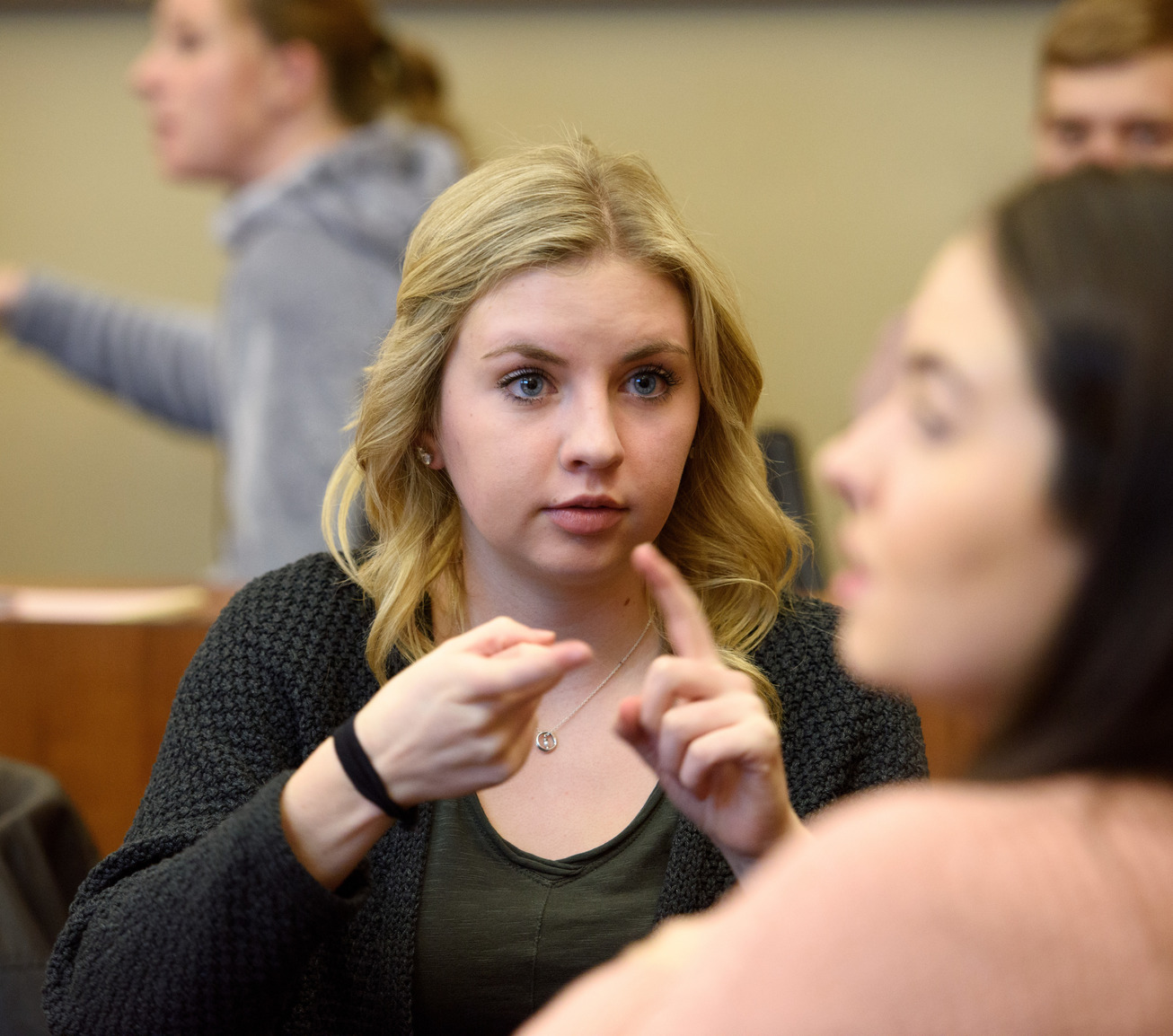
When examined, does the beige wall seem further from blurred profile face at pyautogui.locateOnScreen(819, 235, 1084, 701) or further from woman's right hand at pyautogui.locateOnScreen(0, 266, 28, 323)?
blurred profile face at pyautogui.locateOnScreen(819, 235, 1084, 701)

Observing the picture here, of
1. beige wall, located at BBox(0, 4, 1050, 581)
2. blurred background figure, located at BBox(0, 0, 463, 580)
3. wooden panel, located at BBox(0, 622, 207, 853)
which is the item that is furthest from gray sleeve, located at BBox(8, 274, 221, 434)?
wooden panel, located at BBox(0, 622, 207, 853)

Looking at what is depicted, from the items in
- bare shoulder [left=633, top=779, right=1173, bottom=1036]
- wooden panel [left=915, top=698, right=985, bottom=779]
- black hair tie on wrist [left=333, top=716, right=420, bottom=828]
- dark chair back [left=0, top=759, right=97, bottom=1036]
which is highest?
bare shoulder [left=633, top=779, right=1173, bottom=1036]

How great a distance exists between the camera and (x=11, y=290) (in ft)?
8.78

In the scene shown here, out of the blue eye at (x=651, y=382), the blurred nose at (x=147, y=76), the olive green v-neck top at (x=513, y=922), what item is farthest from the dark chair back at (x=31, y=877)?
the blurred nose at (x=147, y=76)

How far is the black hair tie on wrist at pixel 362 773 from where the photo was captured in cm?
88

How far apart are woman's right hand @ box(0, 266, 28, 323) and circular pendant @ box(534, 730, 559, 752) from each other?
192cm

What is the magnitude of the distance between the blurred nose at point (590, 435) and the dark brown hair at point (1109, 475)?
1.65 feet

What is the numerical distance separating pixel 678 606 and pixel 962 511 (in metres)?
0.27

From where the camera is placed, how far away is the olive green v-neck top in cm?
109

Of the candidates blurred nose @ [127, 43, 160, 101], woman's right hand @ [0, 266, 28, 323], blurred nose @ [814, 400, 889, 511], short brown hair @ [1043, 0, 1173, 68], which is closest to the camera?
blurred nose @ [814, 400, 889, 511]

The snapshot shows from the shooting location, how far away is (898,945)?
1.73ft

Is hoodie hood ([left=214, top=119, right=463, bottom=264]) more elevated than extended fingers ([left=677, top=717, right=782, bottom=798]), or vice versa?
hoodie hood ([left=214, top=119, right=463, bottom=264])

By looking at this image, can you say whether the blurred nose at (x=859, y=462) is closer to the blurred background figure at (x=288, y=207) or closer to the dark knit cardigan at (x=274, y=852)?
the dark knit cardigan at (x=274, y=852)

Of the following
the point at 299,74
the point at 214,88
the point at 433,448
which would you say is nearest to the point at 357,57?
the point at 299,74
